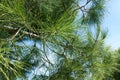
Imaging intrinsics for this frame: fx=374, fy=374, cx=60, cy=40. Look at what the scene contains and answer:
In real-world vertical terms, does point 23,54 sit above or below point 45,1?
below

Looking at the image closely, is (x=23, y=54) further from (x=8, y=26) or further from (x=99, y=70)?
(x=99, y=70)

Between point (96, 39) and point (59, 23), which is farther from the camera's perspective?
point (96, 39)

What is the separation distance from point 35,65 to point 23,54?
0.10 metres

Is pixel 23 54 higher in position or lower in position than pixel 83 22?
lower

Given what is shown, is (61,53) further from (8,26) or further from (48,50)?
(8,26)

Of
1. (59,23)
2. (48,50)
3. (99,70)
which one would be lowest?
(99,70)

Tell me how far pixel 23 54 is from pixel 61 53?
0.56 feet

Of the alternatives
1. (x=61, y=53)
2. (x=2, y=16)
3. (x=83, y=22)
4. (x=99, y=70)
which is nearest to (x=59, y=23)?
(x=2, y=16)

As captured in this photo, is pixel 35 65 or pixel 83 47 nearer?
pixel 83 47

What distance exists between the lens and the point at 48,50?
1.48m

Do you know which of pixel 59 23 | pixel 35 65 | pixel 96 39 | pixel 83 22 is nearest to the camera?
pixel 59 23

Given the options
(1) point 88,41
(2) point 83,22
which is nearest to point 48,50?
(1) point 88,41

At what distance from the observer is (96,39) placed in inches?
60.2

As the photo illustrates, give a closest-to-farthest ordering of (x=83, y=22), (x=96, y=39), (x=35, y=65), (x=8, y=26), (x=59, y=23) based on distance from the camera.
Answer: (x=59, y=23) < (x=8, y=26) < (x=96, y=39) < (x=35, y=65) < (x=83, y=22)
